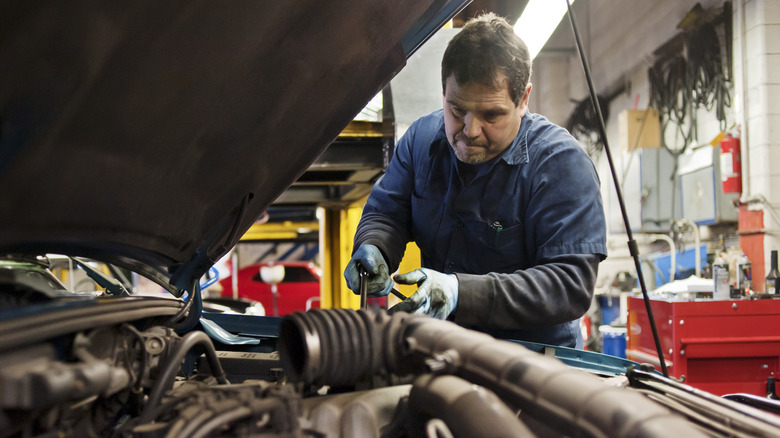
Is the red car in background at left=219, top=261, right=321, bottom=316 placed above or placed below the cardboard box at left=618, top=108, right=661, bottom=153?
below

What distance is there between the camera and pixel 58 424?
660 millimetres

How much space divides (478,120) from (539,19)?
0.87m

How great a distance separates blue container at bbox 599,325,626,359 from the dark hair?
312cm

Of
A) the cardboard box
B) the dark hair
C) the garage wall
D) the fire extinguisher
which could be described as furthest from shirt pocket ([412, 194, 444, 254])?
the cardboard box

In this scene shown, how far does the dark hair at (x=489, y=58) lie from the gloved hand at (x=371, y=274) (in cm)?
51

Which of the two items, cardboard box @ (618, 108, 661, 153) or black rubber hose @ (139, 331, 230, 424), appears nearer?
black rubber hose @ (139, 331, 230, 424)

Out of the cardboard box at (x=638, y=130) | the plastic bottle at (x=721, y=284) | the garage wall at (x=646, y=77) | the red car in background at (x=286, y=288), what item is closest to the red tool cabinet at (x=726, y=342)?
the plastic bottle at (x=721, y=284)

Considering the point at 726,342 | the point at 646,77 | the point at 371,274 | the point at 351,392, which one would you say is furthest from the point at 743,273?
the point at 351,392

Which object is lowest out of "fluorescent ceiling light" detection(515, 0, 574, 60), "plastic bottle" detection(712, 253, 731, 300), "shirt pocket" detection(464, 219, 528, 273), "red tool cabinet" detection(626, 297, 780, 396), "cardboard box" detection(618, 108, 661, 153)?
"red tool cabinet" detection(626, 297, 780, 396)

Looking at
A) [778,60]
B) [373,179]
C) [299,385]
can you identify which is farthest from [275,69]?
[778,60]

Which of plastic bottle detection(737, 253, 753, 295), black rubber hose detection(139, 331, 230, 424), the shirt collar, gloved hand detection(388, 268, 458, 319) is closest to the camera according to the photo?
black rubber hose detection(139, 331, 230, 424)

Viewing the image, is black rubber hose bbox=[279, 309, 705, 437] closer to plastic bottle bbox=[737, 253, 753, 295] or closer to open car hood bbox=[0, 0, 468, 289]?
open car hood bbox=[0, 0, 468, 289]

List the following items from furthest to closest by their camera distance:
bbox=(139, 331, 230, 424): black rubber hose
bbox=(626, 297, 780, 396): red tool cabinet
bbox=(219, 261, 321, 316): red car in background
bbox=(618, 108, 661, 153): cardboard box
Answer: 1. bbox=(219, 261, 321, 316): red car in background
2. bbox=(618, 108, 661, 153): cardboard box
3. bbox=(626, 297, 780, 396): red tool cabinet
4. bbox=(139, 331, 230, 424): black rubber hose

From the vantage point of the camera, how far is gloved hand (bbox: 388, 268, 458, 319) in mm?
1348
